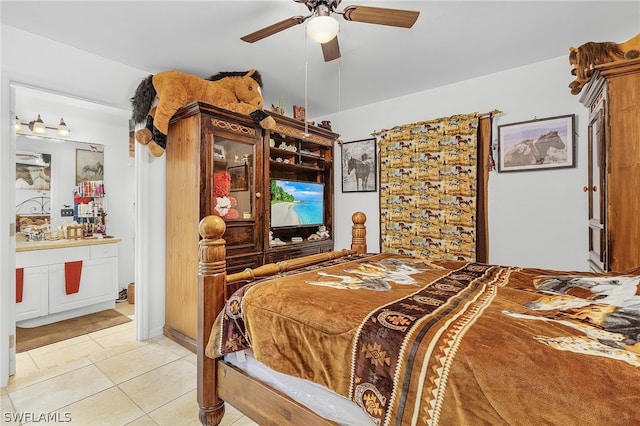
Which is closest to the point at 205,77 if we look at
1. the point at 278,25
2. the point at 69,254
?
the point at 278,25

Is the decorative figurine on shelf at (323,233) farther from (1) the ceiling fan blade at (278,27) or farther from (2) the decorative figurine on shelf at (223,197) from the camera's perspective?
(1) the ceiling fan blade at (278,27)

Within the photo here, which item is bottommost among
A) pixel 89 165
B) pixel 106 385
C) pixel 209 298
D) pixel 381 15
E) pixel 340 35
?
pixel 106 385

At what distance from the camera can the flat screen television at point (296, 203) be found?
326 cm

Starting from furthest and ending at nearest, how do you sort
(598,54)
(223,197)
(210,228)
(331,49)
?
(223,197) < (331,49) < (598,54) < (210,228)

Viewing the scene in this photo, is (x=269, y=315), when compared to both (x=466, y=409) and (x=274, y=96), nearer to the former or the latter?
(x=466, y=409)

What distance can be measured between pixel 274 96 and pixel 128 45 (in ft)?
5.11

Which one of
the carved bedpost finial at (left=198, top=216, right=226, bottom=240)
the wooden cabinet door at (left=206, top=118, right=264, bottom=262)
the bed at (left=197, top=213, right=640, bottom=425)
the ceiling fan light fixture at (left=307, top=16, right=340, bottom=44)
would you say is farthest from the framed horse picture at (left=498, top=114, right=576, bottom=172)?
the carved bedpost finial at (left=198, top=216, right=226, bottom=240)

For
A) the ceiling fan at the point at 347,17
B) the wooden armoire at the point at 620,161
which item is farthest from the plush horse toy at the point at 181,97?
the wooden armoire at the point at 620,161

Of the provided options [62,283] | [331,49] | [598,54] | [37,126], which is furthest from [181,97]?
[598,54]

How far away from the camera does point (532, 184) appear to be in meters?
2.74

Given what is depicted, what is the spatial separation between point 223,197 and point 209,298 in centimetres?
148

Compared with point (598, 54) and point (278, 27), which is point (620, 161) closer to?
point (598, 54)

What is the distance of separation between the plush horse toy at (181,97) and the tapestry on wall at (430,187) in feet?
5.19

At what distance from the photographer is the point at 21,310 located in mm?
2816
